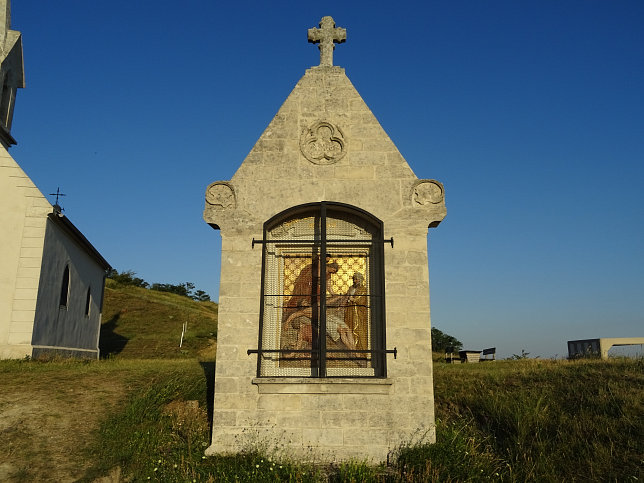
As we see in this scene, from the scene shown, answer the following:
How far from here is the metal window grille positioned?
7.91m

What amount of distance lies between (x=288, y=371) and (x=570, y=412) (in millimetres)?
4359

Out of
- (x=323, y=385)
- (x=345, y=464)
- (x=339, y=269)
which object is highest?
(x=339, y=269)

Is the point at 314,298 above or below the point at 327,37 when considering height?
below

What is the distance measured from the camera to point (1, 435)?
24.3 feet

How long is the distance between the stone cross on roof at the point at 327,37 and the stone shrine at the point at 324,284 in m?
0.02

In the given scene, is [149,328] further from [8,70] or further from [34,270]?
[34,270]

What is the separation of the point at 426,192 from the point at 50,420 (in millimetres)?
6705

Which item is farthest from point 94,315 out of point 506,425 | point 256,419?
point 506,425

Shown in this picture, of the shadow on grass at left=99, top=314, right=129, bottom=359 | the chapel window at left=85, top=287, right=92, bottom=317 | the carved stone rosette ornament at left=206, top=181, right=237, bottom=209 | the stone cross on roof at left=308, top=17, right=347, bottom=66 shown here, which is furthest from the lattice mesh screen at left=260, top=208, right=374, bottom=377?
the shadow on grass at left=99, top=314, right=129, bottom=359

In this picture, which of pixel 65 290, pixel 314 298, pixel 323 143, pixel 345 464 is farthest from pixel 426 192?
pixel 65 290

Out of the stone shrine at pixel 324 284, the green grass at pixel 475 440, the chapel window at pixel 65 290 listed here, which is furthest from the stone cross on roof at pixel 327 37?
the chapel window at pixel 65 290

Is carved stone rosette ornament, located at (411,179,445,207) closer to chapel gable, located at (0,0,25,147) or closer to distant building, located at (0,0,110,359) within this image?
distant building, located at (0,0,110,359)

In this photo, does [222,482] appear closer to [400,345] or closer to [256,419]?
[256,419]

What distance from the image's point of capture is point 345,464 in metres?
6.79
